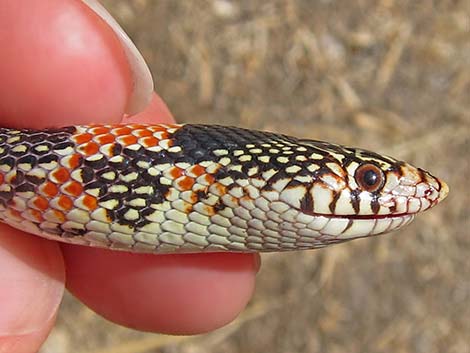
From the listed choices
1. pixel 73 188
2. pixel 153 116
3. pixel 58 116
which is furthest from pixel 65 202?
pixel 153 116

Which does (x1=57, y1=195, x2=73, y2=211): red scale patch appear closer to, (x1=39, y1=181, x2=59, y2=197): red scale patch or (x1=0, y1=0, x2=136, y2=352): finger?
(x1=39, y1=181, x2=59, y2=197): red scale patch

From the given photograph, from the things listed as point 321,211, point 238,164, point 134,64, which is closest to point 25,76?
point 134,64

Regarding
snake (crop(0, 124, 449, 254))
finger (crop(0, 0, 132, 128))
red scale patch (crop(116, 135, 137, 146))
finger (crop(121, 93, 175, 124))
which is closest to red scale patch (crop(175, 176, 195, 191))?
snake (crop(0, 124, 449, 254))

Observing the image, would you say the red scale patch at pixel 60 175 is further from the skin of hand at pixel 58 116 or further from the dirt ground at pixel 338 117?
the dirt ground at pixel 338 117

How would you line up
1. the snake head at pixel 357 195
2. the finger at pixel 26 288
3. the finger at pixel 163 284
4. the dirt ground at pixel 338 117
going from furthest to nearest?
the dirt ground at pixel 338 117 < the finger at pixel 163 284 < the finger at pixel 26 288 < the snake head at pixel 357 195

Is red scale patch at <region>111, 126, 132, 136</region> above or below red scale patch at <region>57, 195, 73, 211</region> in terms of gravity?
above

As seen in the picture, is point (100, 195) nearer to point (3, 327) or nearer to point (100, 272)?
point (3, 327)

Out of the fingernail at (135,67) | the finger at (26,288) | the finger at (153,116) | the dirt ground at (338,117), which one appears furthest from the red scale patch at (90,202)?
the dirt ground at (338,117)

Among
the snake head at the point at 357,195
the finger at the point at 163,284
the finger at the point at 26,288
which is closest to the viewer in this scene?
the snake head at the point at 357,195

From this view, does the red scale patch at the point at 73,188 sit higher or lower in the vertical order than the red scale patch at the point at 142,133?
lower
